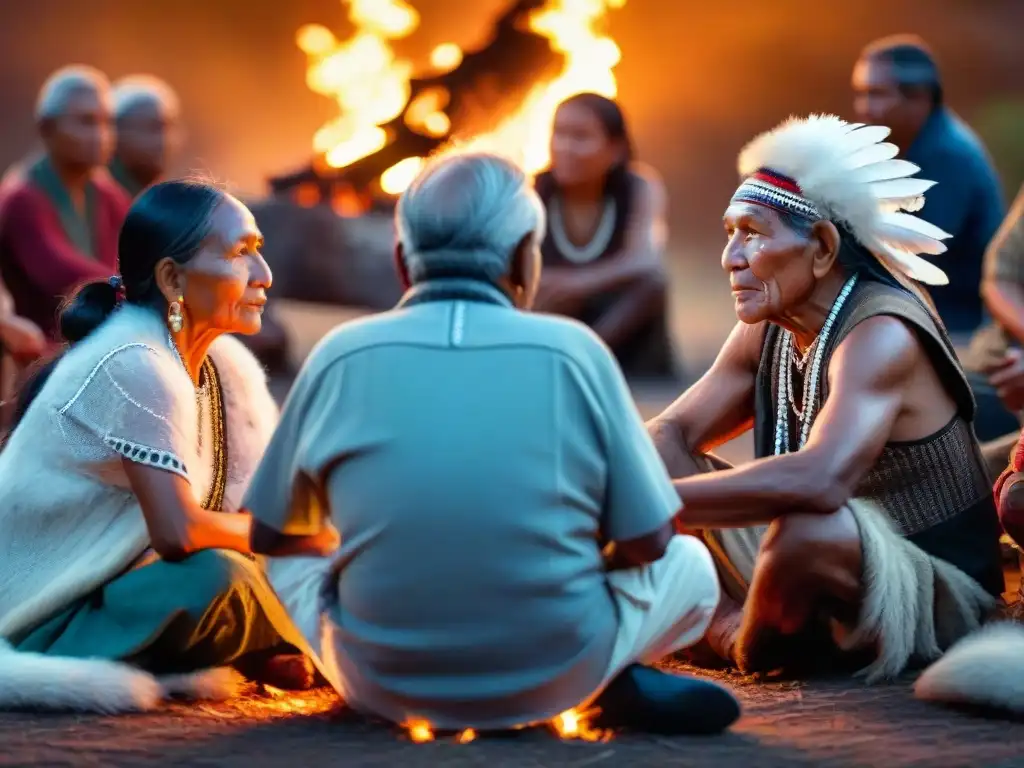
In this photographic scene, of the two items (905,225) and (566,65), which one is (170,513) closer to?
(905,225)

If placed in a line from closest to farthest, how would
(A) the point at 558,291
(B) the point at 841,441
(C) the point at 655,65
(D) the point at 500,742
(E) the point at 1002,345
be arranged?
(D) the point at 500,742 → (B) the point at 841,441 → (E) the point at 1002,345 → (A) the point at 558,291 → (C) the point at 655,65

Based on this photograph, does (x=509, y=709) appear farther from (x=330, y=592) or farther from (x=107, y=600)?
(x=107, y=600)

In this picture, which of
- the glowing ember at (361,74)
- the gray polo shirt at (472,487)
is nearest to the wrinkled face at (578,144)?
the glowing ember at (361,74)

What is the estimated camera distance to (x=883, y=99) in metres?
7.58

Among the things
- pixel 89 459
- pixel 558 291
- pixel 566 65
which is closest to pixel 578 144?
pixel 558 291

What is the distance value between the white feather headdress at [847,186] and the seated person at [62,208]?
4.47m

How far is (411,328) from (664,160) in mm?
11169

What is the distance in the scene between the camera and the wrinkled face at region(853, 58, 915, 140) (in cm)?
753

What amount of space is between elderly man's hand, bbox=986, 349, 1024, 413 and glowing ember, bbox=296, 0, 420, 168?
4759mm

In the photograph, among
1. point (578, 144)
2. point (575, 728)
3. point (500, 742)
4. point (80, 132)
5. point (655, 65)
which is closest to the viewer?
point (500, 742)

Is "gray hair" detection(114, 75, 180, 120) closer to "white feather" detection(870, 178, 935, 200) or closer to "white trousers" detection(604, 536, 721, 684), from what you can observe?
"white feather" detection(870, 178, 935, 200)

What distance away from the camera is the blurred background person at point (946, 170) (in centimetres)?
720

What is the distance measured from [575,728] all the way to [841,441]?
3.09 feet

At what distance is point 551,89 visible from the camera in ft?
31.2
